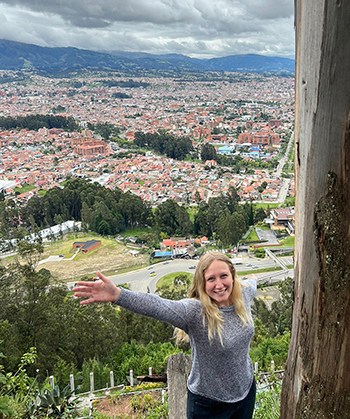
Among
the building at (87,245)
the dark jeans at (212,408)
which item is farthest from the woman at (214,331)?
the building at (87,245)

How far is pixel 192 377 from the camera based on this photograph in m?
A: 1.18

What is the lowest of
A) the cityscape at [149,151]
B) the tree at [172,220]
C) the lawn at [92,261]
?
the lawn at [92,261]

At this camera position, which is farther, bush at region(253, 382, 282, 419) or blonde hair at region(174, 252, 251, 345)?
bush at region(253, 382, 282, 419)

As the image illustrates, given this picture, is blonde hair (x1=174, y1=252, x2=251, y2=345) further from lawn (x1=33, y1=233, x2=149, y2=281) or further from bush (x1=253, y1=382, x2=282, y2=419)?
lawn (x1=33, y1=233, x2=149, y2=281)

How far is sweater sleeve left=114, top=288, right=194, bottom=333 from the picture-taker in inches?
39.9

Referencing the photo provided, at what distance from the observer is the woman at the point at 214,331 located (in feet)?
3.52

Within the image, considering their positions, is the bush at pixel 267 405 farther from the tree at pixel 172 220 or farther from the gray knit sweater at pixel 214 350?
the tree at pixel 172 220

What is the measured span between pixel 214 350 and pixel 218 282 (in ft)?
0.65

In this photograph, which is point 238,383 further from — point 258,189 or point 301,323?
point 258,189

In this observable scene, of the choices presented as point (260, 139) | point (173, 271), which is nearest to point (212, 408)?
point (173, 271)

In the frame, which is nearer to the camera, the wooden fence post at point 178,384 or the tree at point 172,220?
the wooden fence post at point 178,384

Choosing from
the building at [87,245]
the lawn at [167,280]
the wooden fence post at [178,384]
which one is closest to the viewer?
the wooden fence post at [178,384]

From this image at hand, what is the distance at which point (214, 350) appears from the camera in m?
1.10

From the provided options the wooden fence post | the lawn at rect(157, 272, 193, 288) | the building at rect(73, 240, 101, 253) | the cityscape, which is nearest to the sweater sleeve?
the wooden fence post
